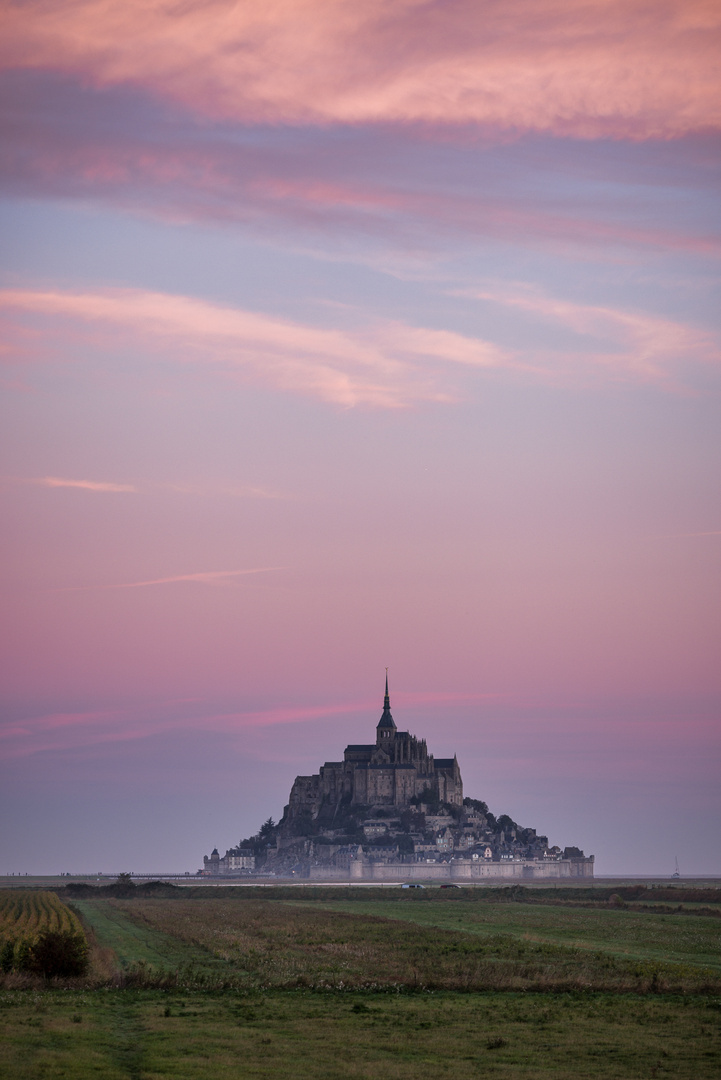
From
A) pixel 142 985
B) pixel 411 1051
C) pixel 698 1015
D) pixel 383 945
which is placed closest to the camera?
pixel 411 1051

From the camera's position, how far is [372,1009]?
3250cm

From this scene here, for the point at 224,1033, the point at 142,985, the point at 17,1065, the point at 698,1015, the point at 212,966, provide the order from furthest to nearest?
the point at 212,966, the point at 142,985, the point at 698,1015, the point at 224,1033, the point at 17,1065

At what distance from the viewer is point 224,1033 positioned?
28531 mm

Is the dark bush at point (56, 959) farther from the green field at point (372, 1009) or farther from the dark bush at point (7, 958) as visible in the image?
the dark bush at point (7, 958)

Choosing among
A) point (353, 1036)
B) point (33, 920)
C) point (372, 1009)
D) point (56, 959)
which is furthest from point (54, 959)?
point (33, 920)

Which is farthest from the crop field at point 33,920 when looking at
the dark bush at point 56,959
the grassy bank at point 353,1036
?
the grassy bank at point 353,1036

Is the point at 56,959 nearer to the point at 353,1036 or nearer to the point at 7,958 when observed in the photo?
→ the point at 7,958

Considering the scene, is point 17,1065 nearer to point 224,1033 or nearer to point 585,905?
point 224,1033

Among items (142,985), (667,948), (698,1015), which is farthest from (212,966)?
(667,948)

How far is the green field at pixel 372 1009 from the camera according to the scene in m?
25.1

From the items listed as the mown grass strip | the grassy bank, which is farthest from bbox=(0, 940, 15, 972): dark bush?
the mown grass strip

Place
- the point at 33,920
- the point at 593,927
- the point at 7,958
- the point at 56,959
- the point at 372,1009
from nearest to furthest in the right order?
1. the point at 372,1009
2. the point at 56,959
3. the point at 7,958
4. the point at 593,927
5. the point at 33,920

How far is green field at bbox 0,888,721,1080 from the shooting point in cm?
2511

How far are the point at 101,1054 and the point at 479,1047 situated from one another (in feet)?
26.9
